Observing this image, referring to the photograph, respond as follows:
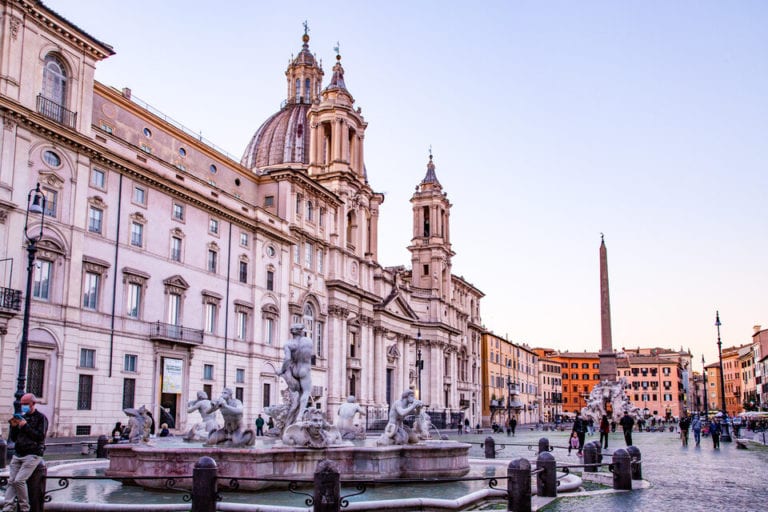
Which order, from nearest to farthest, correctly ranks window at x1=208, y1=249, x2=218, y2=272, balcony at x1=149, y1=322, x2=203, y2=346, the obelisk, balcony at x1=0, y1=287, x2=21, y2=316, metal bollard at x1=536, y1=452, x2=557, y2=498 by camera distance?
metal bollard at x1=536, y1=452, x2=557, y2=498
balcony at x1=0, y1=287, x2=21, y2=316
balcony at x1=149, y1=322, x2=203, y2=346
window at x1=208, y1=249, x2=218, y2=272
the obelisk

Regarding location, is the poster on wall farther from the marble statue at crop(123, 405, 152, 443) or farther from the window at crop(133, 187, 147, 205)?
the marble statue at crop(123, 405, 152, 443)

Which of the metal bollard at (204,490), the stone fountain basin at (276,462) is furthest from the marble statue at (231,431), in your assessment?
the metal bollard at (204,490)

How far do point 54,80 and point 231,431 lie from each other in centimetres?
2348

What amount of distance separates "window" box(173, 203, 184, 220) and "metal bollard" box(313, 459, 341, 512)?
3155cm

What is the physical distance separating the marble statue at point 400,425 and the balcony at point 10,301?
17.9 meters

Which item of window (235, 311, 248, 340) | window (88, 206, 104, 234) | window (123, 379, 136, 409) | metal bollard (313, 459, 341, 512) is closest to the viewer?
metal bollard (313, 459, 341, 512)

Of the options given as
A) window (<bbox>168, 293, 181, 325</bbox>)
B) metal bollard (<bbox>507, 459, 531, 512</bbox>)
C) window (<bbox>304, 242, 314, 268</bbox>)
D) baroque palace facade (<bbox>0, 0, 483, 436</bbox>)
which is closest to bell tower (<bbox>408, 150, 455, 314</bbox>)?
baroque palace facade (<bbox>0, 0, 483, 436</bbox>)

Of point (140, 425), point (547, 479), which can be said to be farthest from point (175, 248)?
point (547, 479)

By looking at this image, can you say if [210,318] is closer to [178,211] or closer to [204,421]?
[178,211]

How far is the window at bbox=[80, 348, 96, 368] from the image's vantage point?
32497 millimetres

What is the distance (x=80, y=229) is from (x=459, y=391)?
5933 centimetres

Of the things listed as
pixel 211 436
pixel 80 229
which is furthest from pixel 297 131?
pixel 211 436

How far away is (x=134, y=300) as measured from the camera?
119 feet

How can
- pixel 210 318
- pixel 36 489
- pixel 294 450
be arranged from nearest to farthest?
pixel 36 489 → pixel 294 450 → pixel 210 318
